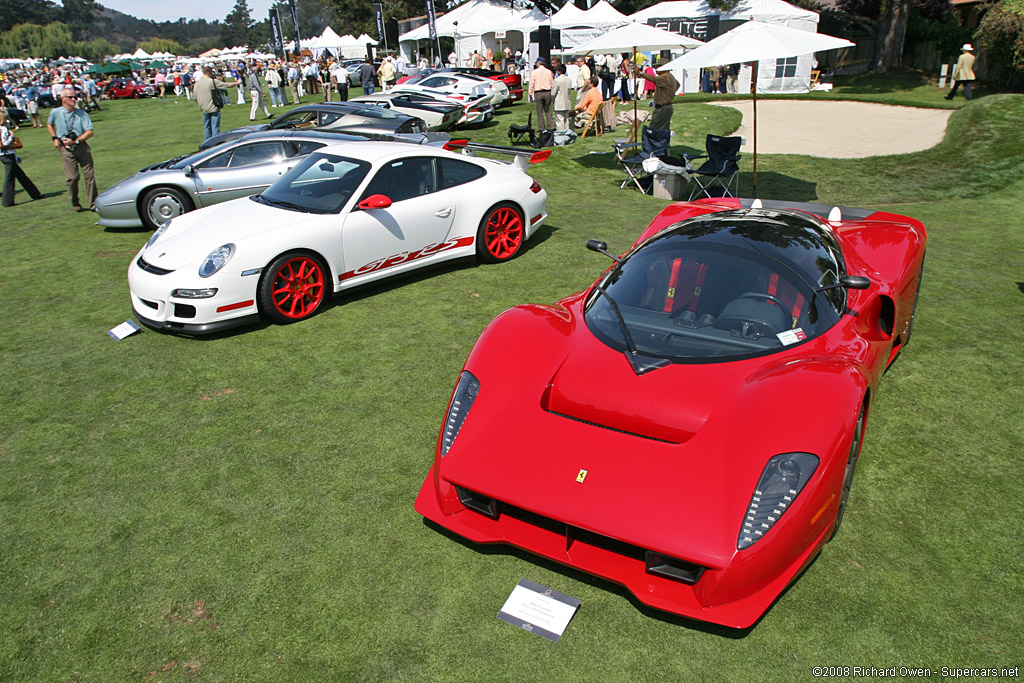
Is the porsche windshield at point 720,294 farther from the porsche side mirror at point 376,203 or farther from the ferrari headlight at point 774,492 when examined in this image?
the porsche side mirror at point 376,203

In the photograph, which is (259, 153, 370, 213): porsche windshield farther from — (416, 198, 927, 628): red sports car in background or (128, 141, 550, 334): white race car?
(416, 198, 927, 628): red sports car in background

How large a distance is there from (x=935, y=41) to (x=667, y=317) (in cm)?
3069

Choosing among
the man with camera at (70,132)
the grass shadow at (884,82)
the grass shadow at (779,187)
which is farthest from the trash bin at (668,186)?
the grass shadow at (884,82)

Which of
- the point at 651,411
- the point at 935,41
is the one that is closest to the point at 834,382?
the point at 651,411

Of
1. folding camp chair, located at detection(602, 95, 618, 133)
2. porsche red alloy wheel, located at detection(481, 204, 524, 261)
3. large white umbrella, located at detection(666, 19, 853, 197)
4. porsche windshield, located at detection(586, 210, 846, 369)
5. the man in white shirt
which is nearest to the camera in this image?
porsche windshield, located at detection(586, 210, 846, 369)

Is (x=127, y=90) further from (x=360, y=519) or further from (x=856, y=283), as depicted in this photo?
(x=856, y=283)

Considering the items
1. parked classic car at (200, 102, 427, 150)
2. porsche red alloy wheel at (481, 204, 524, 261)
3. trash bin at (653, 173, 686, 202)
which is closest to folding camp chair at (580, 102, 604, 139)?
parked classic car at (200, 102, 427, 150)

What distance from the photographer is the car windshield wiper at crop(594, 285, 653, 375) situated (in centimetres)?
349

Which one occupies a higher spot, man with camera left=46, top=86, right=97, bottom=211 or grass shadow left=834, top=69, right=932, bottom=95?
man with camera left=46, top=86, right=97, bottom=211

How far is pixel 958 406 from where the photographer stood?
4.61 meters

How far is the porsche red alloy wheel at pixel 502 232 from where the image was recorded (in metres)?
7.62

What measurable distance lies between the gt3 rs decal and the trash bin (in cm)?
499

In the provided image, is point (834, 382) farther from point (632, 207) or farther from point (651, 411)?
point (632, 207)

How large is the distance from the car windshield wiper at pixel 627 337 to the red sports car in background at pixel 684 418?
1 cm
